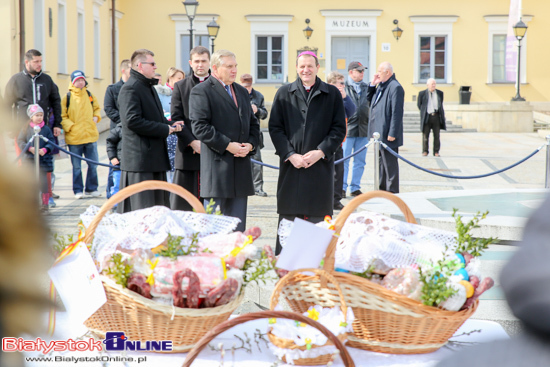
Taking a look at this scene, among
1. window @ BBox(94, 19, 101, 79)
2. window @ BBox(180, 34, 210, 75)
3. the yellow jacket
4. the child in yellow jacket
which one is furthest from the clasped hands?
window @ BBox(180, 34, 210, 75)

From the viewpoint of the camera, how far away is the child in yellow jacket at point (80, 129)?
10.0 metres

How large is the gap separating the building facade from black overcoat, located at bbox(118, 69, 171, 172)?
24.5m

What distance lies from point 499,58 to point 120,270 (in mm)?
30897

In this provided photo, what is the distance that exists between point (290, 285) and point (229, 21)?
2909 centimetres

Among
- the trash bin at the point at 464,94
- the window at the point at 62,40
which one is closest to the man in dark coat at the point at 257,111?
the window at the point at 62,40

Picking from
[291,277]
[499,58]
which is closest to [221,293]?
[291,277]

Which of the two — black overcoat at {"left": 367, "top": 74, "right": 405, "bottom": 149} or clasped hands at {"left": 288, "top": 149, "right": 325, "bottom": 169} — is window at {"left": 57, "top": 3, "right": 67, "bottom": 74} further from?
clasped hands at {"left": 288, "top": 149, "right": 325, "bottom": 169}

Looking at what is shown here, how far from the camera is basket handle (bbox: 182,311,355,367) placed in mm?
1896

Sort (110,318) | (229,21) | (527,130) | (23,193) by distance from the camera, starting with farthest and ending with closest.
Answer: (229,21), (527,130), (110,318), (23,193)

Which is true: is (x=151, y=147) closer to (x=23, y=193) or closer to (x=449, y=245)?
(x=449, y=245)

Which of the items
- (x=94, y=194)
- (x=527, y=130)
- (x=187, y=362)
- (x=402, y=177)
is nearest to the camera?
(x=187, y=362)

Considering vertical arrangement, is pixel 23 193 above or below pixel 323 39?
below

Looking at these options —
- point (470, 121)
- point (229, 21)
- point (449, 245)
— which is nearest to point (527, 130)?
point (470, 121)

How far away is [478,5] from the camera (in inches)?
1209
